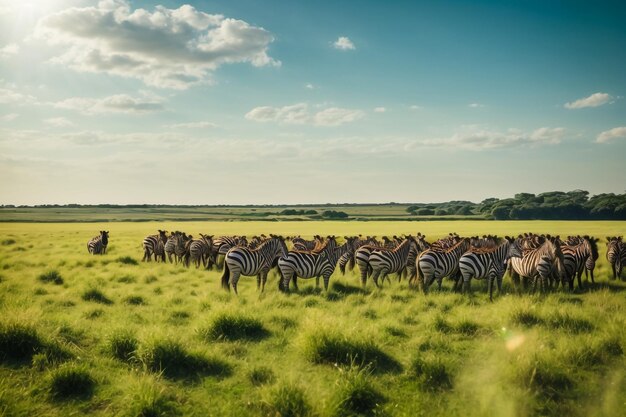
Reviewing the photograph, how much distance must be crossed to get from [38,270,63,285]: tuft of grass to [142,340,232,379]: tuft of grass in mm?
13100

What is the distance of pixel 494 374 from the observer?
23.2 ft

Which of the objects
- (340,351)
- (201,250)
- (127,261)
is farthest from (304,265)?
(127,261)

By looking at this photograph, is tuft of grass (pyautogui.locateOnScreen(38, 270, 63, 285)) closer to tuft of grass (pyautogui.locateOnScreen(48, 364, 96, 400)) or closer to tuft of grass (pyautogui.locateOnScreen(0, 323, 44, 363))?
tuft of grass (pyautogui.locateOnScreen(0, 323, 44, 363))

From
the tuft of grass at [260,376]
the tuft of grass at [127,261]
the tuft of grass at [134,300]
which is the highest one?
the tuft of grass at [260,376]

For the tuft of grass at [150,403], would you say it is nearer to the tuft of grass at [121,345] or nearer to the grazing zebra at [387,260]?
the tuft of grass at [121,345]

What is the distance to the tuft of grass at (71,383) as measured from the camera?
6.40 m

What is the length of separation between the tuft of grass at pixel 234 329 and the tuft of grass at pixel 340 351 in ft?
6.62

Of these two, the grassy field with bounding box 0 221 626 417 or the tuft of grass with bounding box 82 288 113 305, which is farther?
the tuft of grass with bounding box 82 288 113 305

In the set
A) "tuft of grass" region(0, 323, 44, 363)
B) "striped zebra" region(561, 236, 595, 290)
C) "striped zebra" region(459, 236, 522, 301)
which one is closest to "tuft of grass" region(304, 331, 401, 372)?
"tuft of grass" region(0, 323, 44, 363)

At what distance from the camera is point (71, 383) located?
6598 millimetres

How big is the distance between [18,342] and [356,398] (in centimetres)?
666

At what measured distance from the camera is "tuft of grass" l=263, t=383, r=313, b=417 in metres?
5.70

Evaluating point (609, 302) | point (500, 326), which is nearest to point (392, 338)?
point (500, 326)

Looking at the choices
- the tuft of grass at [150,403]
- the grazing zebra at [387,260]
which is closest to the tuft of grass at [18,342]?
the tuft of grass at [150,403]
